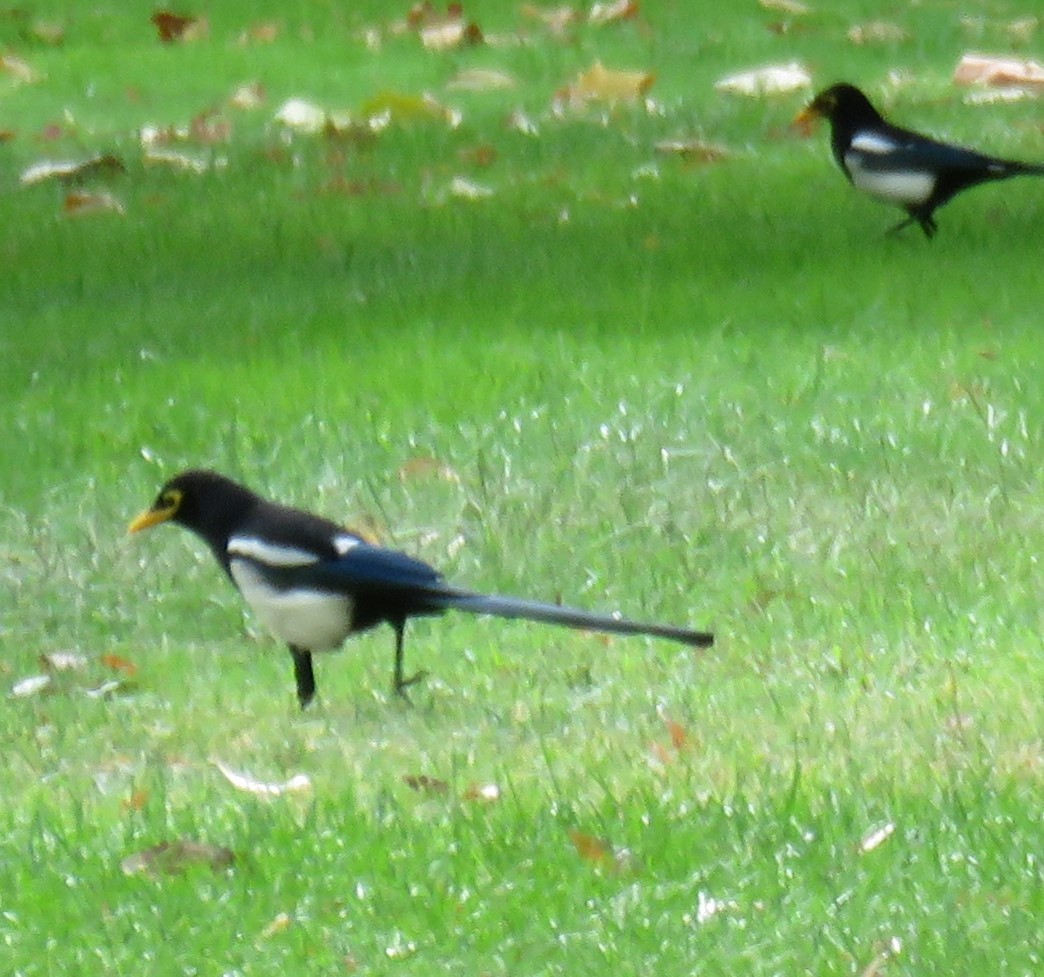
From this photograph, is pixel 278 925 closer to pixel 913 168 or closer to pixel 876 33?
pixel 913 168

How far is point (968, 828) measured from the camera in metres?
4.38

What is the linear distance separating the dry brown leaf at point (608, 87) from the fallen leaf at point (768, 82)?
39 centimetres

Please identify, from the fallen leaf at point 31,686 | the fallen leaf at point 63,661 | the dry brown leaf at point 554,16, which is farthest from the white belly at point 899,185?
the dry brown leaf at point 554,16

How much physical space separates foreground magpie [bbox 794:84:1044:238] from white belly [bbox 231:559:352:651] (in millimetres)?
4484

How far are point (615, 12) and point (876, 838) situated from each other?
10.5m

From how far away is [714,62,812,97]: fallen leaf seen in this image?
12.2 meters

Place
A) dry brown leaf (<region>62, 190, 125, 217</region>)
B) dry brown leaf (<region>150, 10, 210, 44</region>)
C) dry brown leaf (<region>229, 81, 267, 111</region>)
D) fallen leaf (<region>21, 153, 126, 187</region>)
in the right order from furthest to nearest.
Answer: dry brown leaf (<region>150, 10, 210, 44</region>) < dry brown leaf (<region>229, 81, 267, 111</region>) < fallen leaf (<region>21, 153, 126, 187</region>) < dry brown leaf (<region>62, 190, 125, 217</region>)

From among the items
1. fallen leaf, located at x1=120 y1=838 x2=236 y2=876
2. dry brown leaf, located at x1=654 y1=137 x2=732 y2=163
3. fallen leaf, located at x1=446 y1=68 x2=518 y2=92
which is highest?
fallen leaf, located at x1=120 y1=838 x2=236 y2=876

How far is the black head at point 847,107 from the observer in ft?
32.6

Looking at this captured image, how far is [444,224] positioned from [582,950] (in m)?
6.34

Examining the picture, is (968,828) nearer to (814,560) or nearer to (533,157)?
(814,560)

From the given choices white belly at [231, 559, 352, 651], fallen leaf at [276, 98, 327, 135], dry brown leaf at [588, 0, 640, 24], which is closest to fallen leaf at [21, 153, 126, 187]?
fallen leaf at [276, 98, 327, 135]

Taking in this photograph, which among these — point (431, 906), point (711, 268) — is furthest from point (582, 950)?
point (711, 268)

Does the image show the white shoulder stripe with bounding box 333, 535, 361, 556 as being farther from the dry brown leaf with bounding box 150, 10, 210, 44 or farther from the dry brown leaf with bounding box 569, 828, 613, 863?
the dry brown leaf with bounding box 150, 10, 210, 44
